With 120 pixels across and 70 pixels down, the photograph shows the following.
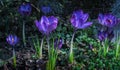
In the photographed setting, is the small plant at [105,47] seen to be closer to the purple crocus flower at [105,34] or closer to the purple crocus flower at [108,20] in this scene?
the purple crocus flower at [105,34]

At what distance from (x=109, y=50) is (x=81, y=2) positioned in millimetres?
1568

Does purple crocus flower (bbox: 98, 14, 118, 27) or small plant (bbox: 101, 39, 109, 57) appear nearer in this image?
purple crocus flower (bbox: 98, 14, 118, 27)

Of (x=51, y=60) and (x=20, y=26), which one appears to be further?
(x=20, y=26)

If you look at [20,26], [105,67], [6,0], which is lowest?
[105,67]

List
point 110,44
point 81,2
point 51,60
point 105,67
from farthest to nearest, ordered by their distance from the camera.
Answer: point 81,2, point 110,44, point 105,67, point 51,60

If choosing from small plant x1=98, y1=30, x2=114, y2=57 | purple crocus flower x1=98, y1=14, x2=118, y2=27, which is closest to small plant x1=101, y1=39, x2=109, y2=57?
small plant x1=98, y1=30, x2=114, y2=57

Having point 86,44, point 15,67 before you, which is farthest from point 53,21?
point 86,44

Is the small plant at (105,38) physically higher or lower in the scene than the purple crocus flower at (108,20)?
lower

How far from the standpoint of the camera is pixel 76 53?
3.37 m

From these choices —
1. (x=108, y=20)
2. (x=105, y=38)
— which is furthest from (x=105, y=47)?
(x=108, y=20)

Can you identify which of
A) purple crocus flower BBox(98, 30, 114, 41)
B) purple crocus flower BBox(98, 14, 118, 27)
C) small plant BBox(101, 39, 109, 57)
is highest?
purple crocus flower BBox(98, 14, 118, 27)

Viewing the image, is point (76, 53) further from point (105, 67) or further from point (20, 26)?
point (20, 26)

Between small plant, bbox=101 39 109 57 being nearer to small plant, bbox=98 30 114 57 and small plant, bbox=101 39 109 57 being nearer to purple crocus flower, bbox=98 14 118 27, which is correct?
small plant, bbox=98 30 114 57

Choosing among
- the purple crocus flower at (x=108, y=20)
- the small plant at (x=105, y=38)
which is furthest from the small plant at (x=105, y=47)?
the purple crocus flower at (x=108, y=20)
